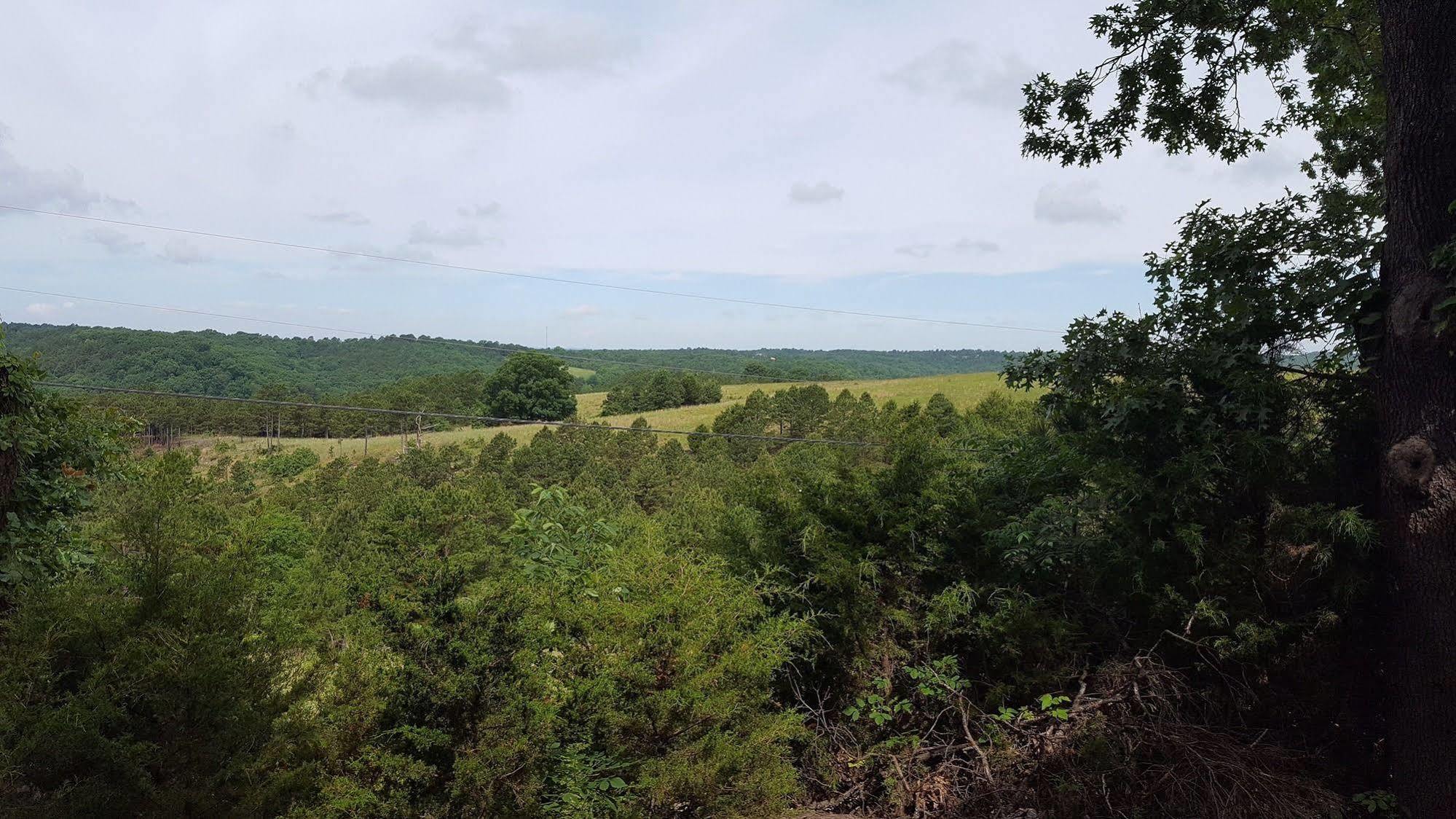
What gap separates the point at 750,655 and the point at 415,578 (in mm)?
2098

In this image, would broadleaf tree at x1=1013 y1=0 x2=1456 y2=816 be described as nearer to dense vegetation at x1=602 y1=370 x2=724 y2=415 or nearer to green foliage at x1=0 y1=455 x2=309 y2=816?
green foliage at x1=0 y1=455 x2=309 y2=816

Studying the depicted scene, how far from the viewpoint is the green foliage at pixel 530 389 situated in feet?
138

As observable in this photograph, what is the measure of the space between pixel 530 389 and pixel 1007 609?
3883 cm

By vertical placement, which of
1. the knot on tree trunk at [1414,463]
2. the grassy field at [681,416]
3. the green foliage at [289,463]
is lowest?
the green foliage at [289,463]

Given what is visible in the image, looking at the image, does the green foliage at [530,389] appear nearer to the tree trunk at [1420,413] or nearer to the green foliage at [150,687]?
the green foliage at [150,687]

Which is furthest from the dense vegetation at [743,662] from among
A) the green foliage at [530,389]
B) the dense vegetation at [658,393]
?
the dense vegetation at [658,393]

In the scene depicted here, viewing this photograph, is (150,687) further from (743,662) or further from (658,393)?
(658,393)

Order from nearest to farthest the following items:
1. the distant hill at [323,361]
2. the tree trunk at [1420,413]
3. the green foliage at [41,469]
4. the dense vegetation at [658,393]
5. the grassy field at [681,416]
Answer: the tree trunk at [1420,413]
the green foliage at [41,469]
the distant hill at [323,361]
the grassy field at [681,416]
the dense vegetation at [658,393]

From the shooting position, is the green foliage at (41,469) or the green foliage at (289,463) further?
the green foliage at (289,463)

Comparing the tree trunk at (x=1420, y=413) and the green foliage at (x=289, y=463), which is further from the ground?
the tree trunk at (x=1420, y=413)

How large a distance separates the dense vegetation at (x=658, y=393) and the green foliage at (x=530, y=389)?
4.97 m

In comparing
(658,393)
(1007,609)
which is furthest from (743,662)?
(658,393)

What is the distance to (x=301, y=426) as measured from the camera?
44344 millimetres

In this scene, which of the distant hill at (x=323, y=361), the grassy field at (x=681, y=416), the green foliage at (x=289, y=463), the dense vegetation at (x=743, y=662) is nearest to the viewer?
the dense vegetation at (x=743, y=662)
